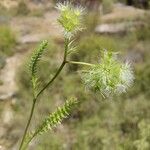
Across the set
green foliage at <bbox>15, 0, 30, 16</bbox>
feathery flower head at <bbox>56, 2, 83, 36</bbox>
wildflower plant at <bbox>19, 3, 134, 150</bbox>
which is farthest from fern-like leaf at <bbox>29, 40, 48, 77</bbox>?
green foliage at <bbox>15, 0, 30, 16</bbox>

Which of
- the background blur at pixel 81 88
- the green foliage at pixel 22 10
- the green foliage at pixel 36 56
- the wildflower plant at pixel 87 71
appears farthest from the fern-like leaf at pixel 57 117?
the green foliage at pixel 22 10

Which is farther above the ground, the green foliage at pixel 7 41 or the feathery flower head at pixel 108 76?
the feathery flower head at pixel 108 76

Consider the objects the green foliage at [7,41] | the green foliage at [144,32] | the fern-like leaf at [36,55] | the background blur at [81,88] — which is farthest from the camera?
the green foliage at [144,32]

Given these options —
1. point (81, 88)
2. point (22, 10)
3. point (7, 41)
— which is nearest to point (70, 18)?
point (81, 88)

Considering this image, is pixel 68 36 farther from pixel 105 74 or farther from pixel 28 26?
pixel 28 26

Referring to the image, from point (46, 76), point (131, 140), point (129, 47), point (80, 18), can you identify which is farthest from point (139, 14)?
point (80, 18)

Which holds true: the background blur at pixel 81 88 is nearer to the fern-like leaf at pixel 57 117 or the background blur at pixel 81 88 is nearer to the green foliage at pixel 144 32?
the green foliage at pixel 144 32

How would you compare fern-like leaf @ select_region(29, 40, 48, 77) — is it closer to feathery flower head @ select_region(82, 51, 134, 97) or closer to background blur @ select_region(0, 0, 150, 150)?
feathery flower head @ select_region(82, 51, 134, 97)
